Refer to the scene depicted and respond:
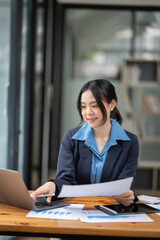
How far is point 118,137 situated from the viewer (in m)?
1.75

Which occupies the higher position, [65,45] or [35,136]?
[65,45]

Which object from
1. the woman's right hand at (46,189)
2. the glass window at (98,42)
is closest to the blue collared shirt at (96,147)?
the woman's right hand at (46,189)

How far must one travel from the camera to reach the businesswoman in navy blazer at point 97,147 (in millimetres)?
1675

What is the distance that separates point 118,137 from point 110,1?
384 centimetres

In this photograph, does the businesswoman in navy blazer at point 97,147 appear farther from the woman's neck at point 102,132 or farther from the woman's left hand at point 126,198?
the woman's left hand at point 126,198

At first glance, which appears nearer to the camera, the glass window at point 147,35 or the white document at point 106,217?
the white document at point 106,217

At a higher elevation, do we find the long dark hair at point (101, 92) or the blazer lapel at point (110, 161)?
the long dark hair at point (101, 92)

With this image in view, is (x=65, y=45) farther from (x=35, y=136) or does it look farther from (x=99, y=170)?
(x=99, y=170)

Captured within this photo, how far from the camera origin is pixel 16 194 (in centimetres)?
126

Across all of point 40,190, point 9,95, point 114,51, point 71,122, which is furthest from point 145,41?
point 40,190

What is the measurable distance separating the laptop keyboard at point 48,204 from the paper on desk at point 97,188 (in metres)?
0.10

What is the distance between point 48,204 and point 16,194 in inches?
6.0

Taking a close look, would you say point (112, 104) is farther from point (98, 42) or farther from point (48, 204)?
point (98, 42)

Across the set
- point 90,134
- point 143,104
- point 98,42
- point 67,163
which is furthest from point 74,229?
point 98,42
